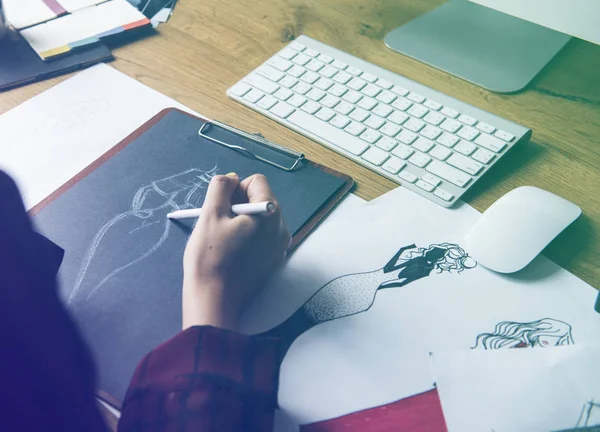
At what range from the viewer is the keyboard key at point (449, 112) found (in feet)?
2.17

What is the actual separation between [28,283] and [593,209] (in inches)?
21.4

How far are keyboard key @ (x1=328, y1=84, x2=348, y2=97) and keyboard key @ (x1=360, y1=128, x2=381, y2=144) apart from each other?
0.25 feet

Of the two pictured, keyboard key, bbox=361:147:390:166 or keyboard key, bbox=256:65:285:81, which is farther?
keyboard key, bbox=256:65:285:81

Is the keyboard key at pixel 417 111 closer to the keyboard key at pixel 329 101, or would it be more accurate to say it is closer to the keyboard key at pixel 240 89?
the keyboard key at pixel 329 101

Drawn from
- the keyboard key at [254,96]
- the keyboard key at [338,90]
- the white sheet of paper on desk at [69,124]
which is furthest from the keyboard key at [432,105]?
the white sheet of paper on desk at [69,124]

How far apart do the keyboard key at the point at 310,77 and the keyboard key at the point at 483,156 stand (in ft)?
0.77

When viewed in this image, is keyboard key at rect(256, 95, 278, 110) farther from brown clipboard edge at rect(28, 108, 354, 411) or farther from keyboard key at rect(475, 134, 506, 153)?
keyboard key at rect(475, 134, 506, 153)

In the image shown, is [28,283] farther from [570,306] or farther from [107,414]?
[570,306]

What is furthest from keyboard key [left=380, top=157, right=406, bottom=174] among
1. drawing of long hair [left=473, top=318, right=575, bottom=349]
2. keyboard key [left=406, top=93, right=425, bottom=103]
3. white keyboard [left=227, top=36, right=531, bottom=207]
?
drawing of long hair [left=473, top=318, right=575, bottom=349]

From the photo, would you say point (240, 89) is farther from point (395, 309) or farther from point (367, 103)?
point (395, 309)

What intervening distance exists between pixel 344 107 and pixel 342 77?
2.5 inches

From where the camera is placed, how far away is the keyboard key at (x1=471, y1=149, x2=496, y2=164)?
61 cm

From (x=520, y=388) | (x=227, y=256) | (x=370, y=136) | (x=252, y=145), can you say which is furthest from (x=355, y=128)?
(x=520, y=388)

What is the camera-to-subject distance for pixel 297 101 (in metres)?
0.70
